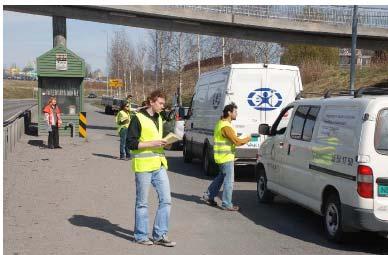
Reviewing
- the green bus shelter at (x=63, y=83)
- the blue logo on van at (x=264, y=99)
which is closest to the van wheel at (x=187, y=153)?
the blue logo on van at (x=264, y=99)

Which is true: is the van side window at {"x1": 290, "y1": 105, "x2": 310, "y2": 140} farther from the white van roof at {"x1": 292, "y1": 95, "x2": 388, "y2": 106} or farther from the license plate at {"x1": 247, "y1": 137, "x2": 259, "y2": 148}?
the license plate at {"x1": 247, "y1": 137, "x2": 259, "y2": 148}

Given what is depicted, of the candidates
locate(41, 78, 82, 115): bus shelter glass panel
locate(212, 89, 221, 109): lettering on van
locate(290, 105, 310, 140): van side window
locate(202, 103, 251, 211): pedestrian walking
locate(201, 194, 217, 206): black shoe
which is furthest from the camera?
locate(41, 78, 82, 115): bus shelter glass panel

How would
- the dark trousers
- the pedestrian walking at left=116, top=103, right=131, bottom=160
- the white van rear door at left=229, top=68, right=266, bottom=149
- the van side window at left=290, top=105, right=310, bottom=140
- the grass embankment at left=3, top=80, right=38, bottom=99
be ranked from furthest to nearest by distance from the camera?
the grass embankment at left=3, top=80, right=38, bottom=99 → the dark trousers → the pedestrian walking at left=116, top=103, right=131, bottom=160 → the white van rear door at left=229, top=68, right=266, bottom=149 → the van side window at left=290, top=105, right=310, bottom=140

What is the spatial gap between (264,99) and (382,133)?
20.9 ft

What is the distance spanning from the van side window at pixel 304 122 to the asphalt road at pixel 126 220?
52.2 inches

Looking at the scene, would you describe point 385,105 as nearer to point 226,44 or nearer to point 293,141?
point 293,141

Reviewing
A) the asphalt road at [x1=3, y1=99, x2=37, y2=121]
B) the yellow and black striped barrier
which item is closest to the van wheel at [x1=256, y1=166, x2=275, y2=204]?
the yellow and black striped barrier

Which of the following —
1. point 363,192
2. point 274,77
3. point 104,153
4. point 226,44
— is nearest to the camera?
point 363,192

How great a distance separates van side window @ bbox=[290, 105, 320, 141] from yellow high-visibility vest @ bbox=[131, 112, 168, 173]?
7.96ft

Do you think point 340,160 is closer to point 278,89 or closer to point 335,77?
point 278,89

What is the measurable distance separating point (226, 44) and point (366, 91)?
40146 mm

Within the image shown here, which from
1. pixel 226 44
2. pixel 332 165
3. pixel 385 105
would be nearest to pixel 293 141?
pixel 332 165

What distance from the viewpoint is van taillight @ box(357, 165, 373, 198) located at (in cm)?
663

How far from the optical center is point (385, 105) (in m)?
6.77
